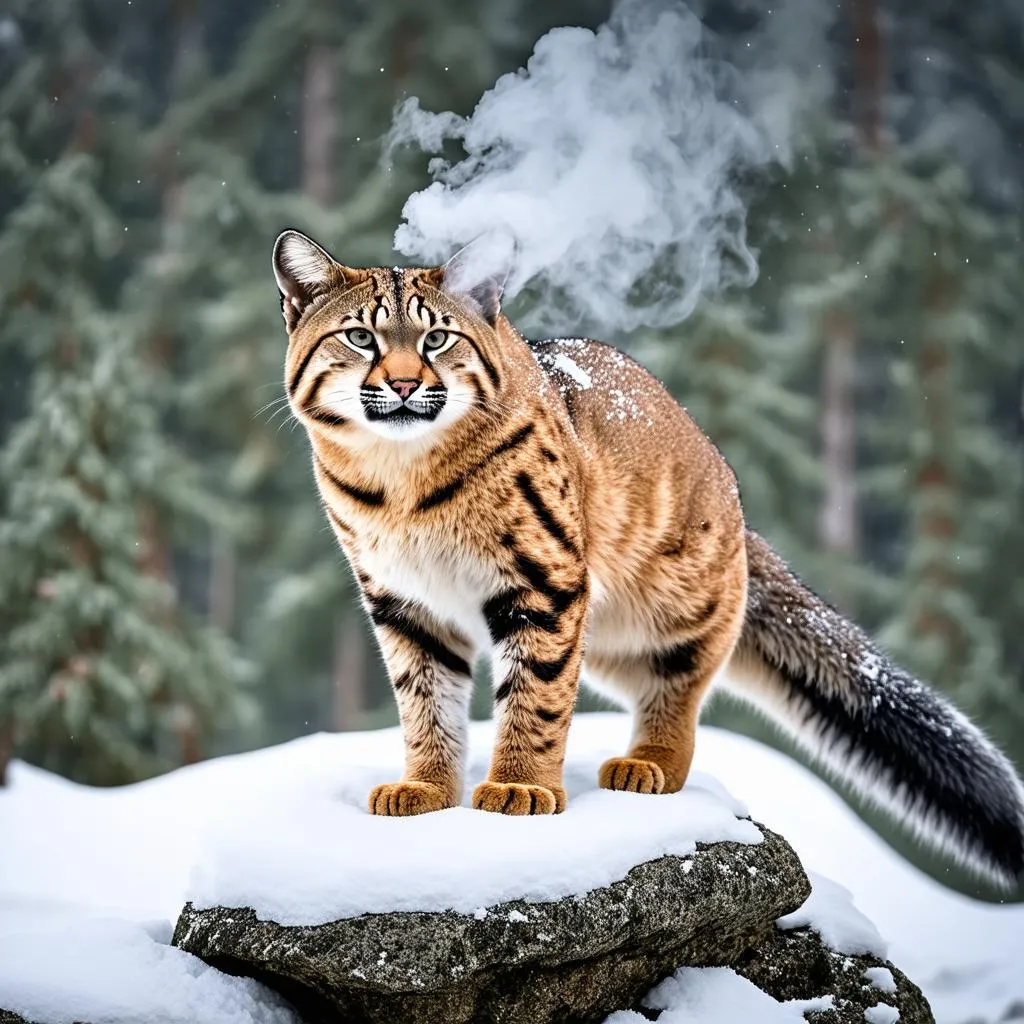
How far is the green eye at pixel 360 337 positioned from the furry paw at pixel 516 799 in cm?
144

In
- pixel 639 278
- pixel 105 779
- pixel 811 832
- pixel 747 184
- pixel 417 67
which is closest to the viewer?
pixel 639 278

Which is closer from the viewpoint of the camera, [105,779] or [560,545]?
[560,545]

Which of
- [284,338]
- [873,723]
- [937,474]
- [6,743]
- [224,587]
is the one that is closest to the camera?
[873,723]

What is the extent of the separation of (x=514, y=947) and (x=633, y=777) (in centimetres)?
102

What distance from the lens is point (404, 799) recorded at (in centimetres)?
436

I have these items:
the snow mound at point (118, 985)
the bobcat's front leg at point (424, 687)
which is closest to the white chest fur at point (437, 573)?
the bobcat's front leg at point (424, 687)

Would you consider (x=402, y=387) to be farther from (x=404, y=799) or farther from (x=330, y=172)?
(x=330, y=172)

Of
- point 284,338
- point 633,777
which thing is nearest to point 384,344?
point 633,777

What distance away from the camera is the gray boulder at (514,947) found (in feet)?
12.4

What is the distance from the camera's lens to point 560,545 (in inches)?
169

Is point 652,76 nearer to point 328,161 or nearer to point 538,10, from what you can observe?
point 538,10

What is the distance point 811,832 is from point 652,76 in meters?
4.36

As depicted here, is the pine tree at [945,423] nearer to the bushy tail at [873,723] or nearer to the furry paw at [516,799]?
the bushy tail at [873,723]

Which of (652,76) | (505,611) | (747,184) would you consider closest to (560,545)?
(505,611)
